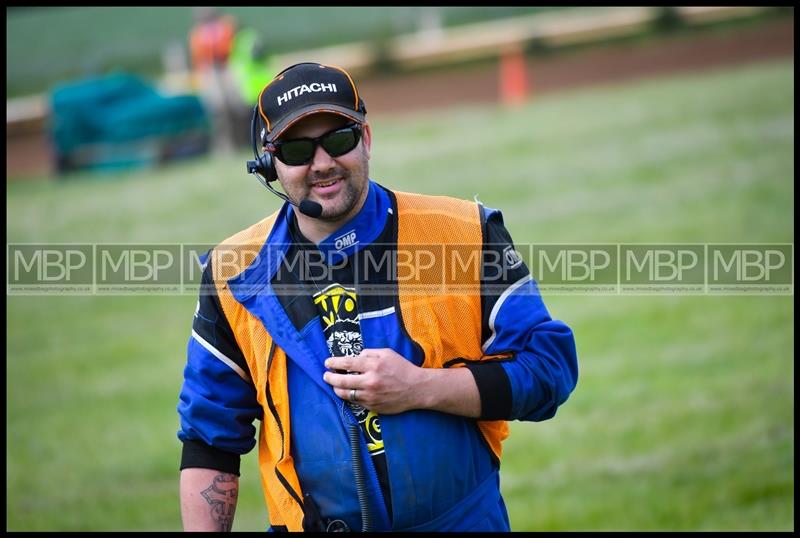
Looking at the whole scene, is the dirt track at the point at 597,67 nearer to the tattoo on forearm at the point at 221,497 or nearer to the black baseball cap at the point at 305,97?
the black baseball cap at the point at 305,97

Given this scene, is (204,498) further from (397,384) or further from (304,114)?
(304,114)

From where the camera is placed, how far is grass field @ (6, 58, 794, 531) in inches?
299

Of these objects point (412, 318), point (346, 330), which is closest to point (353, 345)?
point (346, 330)

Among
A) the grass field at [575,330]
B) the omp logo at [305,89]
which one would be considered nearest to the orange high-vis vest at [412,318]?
the omp logo at [305,89]

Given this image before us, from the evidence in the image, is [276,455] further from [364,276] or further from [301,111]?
[301,111]

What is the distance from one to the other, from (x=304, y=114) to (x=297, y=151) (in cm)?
11

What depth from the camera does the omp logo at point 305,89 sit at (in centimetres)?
294

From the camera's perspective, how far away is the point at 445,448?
2.98 meters

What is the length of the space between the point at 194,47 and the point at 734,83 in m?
9.15

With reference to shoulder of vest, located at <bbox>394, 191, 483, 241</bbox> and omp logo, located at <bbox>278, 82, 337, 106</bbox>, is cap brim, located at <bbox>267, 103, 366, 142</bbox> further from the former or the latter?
shoulder of vest, located at <bbox>394, 191, 483, 241</bbox>

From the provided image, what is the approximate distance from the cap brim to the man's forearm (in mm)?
992

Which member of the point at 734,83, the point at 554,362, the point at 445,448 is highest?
the point at 734,83

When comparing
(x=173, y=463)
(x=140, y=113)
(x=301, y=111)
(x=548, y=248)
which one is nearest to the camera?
(x=301, y=111)

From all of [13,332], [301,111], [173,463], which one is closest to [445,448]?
[301,111]
